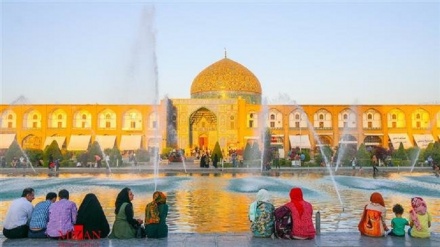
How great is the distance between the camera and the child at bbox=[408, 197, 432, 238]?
5.62 meters

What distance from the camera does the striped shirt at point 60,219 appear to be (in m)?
5.59

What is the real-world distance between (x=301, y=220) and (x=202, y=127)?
33081 mm

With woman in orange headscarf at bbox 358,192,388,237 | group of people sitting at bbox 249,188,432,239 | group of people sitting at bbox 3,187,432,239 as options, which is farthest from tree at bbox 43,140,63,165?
woman in orange headscarf at bbox 358,192,388,237

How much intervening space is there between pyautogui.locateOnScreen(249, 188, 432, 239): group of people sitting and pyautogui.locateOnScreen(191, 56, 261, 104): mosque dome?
1351 inches

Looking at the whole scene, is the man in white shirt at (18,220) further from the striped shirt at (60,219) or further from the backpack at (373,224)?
the backpack at (373,224)

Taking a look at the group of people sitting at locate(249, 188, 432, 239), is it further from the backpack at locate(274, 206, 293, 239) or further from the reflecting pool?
the reflecting pool

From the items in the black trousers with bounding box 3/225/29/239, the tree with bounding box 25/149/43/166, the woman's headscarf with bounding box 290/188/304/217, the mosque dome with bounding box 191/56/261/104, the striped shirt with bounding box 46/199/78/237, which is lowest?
the black trousers with bounding box 3/225/29/239

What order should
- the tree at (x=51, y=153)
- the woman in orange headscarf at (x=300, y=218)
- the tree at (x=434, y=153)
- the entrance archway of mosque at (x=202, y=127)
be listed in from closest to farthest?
the woman in orange headscarf at (x=300, y=218), the tree at (x=434, y=153), the tree at (x=51, y=153), the entrance archway of mosque at (x=202, y=127)

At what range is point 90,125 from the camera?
3778 cm

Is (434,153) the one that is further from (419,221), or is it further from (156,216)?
(156,216)

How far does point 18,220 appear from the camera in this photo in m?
5.66

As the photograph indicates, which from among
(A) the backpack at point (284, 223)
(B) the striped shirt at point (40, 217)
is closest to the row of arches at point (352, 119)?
(A) the backpack at point (284, 223)

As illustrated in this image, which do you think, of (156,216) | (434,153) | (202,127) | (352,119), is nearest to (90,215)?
(156,216)

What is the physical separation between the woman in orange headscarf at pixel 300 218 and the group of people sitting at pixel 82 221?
1.44 m
